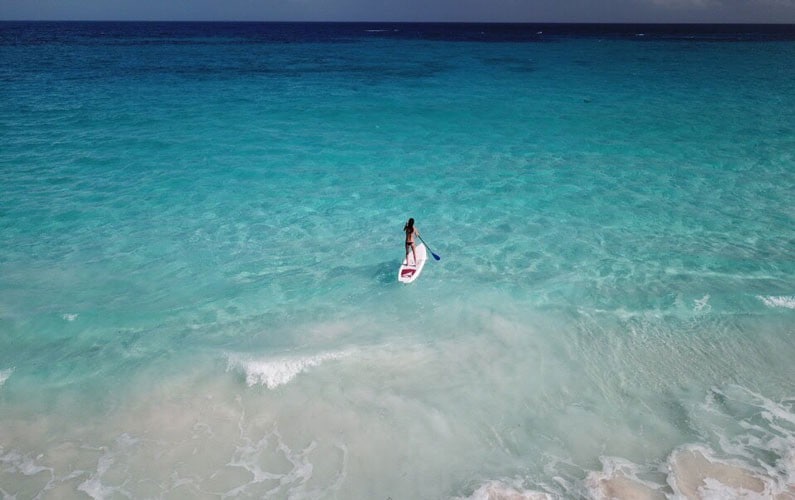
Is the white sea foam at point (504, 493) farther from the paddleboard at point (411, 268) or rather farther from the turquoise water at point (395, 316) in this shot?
the paddleboard at point (411, 268)

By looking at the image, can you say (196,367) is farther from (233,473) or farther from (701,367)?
(701,367)

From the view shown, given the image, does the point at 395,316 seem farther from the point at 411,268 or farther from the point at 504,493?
the point at 504,493

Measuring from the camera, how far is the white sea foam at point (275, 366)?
440 inches

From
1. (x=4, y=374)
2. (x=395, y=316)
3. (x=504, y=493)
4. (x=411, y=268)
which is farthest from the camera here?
(x=411, y=268)

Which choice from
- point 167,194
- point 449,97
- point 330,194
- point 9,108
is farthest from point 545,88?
point 9,108

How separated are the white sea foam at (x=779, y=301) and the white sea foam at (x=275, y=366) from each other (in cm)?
1258

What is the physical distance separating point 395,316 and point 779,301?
1151cm

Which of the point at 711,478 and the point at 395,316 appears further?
the point at 395,316

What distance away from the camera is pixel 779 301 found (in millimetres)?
13570

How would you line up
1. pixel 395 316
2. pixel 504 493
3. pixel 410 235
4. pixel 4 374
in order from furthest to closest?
pixel 410 235 → pixel 395 316 → pixel 4 374 → pixel 504 493

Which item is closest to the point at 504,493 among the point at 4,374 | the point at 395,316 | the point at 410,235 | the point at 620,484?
the point at 620,484

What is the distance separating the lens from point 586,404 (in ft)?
34.4

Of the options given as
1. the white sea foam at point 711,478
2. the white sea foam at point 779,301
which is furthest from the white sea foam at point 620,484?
the white sea foam at point 779,301

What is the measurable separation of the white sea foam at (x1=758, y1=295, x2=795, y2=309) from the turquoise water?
0.23 feet
